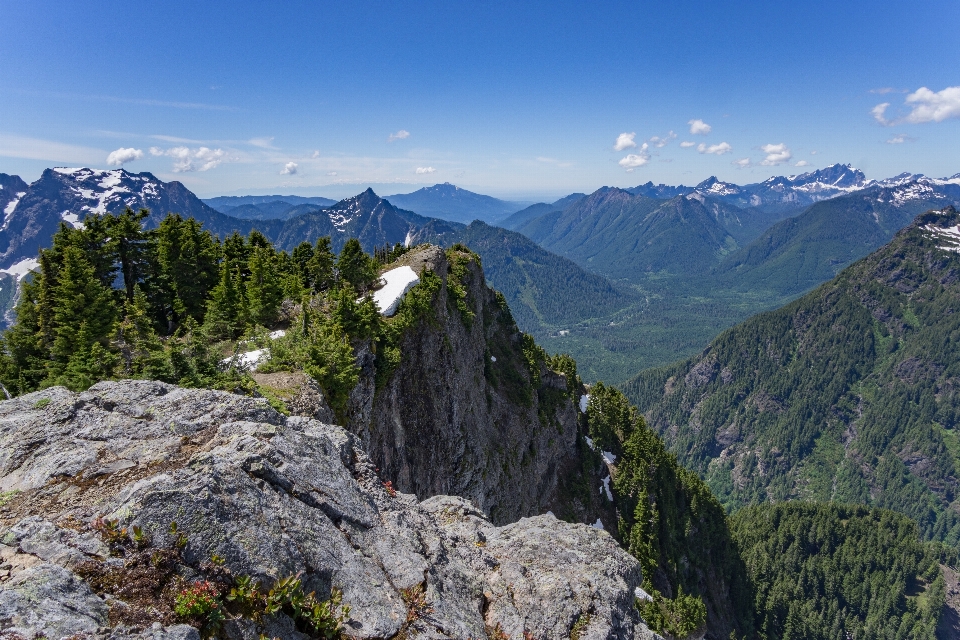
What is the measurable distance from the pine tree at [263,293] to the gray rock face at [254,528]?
2107 cm

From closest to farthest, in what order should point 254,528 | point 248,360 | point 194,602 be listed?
1. point 194,602
2. point 254,528
3. point 248,360

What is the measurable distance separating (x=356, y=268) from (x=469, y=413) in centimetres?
1860

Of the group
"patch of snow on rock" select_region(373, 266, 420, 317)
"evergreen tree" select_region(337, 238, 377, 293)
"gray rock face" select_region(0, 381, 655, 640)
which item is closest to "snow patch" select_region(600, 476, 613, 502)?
"patch of snow on rock" select_region(373, 266, 420, 317)

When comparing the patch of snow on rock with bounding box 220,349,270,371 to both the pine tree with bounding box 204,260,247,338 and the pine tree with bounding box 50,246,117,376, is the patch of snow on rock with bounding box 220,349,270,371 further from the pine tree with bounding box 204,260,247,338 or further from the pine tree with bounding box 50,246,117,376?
the pine tree with bounding box 50,246,117,376

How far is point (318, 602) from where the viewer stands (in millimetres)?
12414

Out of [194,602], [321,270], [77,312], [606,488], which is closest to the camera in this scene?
[194,602]

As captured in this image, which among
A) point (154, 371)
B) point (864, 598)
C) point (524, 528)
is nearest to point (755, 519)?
point (864, 598)

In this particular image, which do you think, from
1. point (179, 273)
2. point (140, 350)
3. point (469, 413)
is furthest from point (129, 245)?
point (469, 413)

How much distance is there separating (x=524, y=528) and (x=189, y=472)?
45.4 feet

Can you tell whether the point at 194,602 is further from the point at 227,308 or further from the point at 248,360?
the point at 227,308

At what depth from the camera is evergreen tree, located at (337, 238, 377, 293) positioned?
45244 millimetres

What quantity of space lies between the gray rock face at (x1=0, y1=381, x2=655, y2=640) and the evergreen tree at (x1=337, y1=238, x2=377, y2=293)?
27.9m

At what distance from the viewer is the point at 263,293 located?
39.6m

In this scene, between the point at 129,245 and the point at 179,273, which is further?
the point at 179,273
